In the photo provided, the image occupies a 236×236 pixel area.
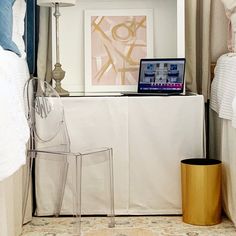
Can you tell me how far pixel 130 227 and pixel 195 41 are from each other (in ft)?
4.02

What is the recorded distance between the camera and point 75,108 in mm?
3027

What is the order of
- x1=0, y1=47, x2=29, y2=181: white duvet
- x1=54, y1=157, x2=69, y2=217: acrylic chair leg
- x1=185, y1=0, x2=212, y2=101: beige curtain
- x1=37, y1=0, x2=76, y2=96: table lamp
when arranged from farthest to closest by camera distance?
x1=185, y1=0, x2=212, y2=101: beige curtain → x1=37, y1=0, x2=76, y2=96: table lamp → x1=54, y1=157, x2=69, y2=217: acrylic chair leg → x1=0, y1=47, x2=29, y2=181: white duvet

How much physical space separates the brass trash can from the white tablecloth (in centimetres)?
17

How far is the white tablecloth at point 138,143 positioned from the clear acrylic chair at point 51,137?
10 cm

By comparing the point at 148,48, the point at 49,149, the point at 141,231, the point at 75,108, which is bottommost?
the point at 141,231

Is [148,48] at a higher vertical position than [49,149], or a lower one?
higher

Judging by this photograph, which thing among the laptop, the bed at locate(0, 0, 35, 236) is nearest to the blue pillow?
the bed at locate(0, 0, 35, 236)

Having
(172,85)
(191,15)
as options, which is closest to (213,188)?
(172,85)

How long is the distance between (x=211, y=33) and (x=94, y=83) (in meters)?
0.79

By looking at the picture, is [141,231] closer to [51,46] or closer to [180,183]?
[180,183]

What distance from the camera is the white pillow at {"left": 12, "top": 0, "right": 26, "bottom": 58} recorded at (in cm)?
288

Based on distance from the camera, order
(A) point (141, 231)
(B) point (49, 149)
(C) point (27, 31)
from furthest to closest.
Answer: (C) point (27, 31) → (B) point (49, 149) → (A) point (141, 231)

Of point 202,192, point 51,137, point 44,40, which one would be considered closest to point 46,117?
point 51,137

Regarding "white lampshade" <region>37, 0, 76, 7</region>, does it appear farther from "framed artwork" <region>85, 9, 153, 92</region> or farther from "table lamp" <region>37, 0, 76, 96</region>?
"framed artwork" <region>85, 9, 153, 92</region>
